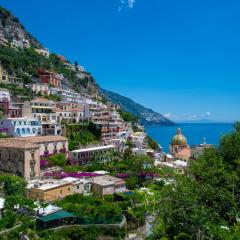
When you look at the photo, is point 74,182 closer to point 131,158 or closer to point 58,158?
point 58,158

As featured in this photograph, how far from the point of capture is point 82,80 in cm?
10362

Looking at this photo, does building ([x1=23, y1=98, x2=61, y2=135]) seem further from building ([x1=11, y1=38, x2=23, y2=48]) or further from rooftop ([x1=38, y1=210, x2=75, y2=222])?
building ([x1=11, y1=38, x2=23, y2=48])

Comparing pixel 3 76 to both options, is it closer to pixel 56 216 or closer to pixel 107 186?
pixel 107 186

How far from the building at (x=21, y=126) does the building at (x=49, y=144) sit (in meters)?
2.97

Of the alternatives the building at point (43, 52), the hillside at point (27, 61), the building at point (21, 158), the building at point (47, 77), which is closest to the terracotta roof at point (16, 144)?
the building at point (21, 158)

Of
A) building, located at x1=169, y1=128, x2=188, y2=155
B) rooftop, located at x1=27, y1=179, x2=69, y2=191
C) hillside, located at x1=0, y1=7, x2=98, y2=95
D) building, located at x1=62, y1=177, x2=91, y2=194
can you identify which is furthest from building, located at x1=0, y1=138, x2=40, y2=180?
hillside, located at x1=0, y1=7, x2=98, y2=95

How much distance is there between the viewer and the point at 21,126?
51844 millimetres

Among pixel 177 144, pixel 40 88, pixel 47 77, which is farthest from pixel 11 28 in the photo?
pixel 177 144

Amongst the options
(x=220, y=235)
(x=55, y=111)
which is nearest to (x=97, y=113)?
(x=55, y=111)

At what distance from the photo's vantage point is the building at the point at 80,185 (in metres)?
39.7

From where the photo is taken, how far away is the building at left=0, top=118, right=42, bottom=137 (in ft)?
168

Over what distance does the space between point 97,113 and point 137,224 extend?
116 feet

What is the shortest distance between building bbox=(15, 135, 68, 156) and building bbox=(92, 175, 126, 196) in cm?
900

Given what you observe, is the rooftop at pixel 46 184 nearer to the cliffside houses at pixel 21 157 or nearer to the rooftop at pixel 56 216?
the cliffside houses at pixel 21 157
